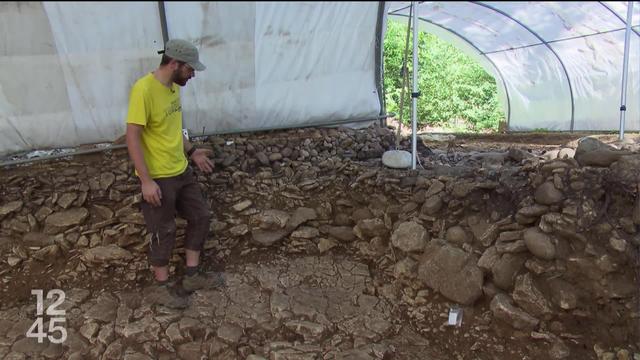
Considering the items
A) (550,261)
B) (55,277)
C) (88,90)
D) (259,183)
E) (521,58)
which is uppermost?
(521,58)

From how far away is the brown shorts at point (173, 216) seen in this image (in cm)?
333

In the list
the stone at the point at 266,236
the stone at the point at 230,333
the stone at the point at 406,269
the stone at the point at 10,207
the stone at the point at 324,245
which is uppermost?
the stone at the point at 10,207

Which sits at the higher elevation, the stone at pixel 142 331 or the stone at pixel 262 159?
the stone at pixel 262 159

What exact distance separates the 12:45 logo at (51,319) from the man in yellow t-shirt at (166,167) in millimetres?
666

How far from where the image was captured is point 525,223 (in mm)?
3340

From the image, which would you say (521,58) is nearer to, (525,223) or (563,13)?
(563,13)

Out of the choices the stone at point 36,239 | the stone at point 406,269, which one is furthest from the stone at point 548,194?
the stone at point 36,239

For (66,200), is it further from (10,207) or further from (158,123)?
(158,123)

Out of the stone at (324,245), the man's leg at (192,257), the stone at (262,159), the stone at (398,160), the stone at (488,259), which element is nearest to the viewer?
the stone at (488,259)

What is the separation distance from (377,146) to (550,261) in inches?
90.4

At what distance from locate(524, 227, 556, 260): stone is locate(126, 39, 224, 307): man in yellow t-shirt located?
7.38 feet

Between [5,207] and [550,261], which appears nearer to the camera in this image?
[550,261]

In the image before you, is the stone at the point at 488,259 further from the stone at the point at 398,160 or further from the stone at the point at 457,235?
the stone at the point at 398,160

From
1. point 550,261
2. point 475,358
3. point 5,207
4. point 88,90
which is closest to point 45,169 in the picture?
point 5,207
